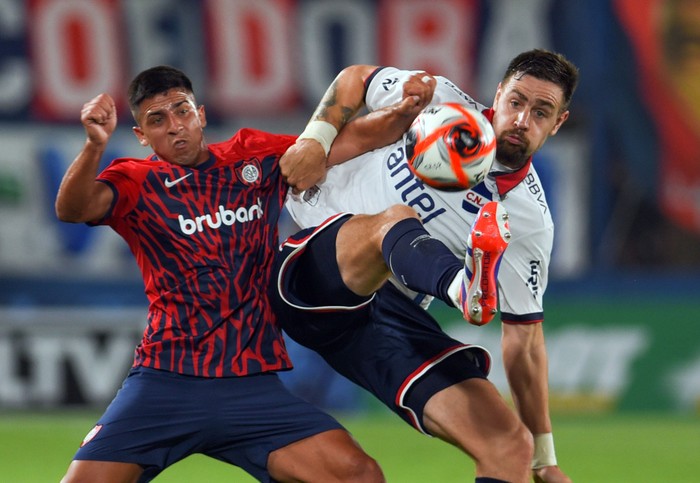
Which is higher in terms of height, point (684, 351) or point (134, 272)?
point (134, 272)

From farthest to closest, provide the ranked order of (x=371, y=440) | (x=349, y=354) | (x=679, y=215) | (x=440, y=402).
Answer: (x=679, y=215) < (x=371, y=440) < (x=349, y=354) < (x=440, y=402)

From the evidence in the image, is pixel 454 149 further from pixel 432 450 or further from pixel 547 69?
pixel 432 450

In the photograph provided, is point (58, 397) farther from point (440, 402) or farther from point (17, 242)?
point (440, 402)

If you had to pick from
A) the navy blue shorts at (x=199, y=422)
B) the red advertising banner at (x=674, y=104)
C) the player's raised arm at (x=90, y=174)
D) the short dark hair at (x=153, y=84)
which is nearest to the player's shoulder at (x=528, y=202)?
the navy blue shorts at (x=199, y=422)

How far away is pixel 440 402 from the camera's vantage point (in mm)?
4547

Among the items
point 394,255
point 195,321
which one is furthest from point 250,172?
point 394,255

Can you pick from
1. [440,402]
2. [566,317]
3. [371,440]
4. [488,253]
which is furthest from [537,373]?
[566,317]

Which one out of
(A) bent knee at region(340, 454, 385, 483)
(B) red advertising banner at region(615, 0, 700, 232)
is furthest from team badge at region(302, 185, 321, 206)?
(B) red advertising banner at region(615, 0, 700, 232)

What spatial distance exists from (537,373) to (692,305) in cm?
530

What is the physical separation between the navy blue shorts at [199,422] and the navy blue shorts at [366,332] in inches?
12.4

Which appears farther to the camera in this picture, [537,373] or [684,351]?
[684,351]

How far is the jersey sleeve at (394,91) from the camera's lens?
5.04 meters

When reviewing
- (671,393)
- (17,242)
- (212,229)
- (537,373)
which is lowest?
(671,393)

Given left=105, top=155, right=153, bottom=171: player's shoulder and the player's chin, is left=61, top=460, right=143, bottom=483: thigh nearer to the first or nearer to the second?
left=105, top=155, right=153, bottom=171: player's shoulder
